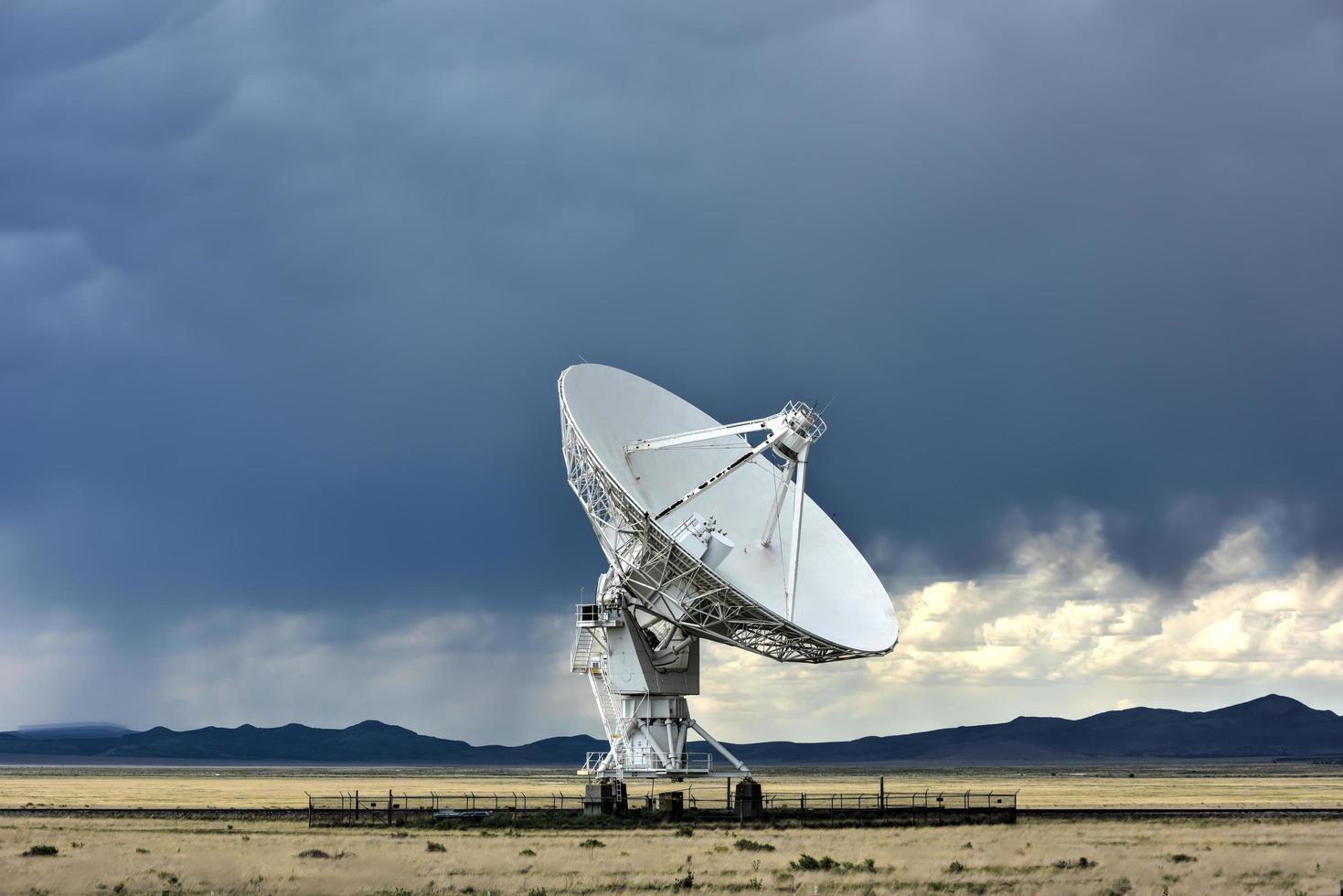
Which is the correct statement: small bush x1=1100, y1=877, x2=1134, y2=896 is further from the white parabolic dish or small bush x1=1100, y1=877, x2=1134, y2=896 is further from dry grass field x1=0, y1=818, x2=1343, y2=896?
the white parabolic dish

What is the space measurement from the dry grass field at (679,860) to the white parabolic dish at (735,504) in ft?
23.2

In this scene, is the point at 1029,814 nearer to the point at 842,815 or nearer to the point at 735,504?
the point at 842,815

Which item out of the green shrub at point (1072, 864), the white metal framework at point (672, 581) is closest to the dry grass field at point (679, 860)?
the green shrub at point (1072, 864)

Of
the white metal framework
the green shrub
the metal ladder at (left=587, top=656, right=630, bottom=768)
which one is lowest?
the green shrub

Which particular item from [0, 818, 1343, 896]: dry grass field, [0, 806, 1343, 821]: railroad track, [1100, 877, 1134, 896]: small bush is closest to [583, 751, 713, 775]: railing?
→ [0, 818, 1343, 896]: dry grass field

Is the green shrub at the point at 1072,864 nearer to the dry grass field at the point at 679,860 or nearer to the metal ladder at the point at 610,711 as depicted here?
the dry grass field at the point at 679,860

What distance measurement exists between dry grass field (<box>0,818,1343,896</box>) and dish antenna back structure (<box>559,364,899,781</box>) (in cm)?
549

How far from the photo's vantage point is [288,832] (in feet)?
157

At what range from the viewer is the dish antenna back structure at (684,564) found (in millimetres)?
46594

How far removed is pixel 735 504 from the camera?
52.7m

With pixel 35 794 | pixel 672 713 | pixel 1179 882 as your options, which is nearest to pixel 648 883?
pixel 1179 882

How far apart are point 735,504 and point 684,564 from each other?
22.7ft

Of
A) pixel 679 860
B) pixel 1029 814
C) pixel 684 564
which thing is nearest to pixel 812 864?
pixel 679 860

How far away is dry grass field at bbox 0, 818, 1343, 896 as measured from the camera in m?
32.7
